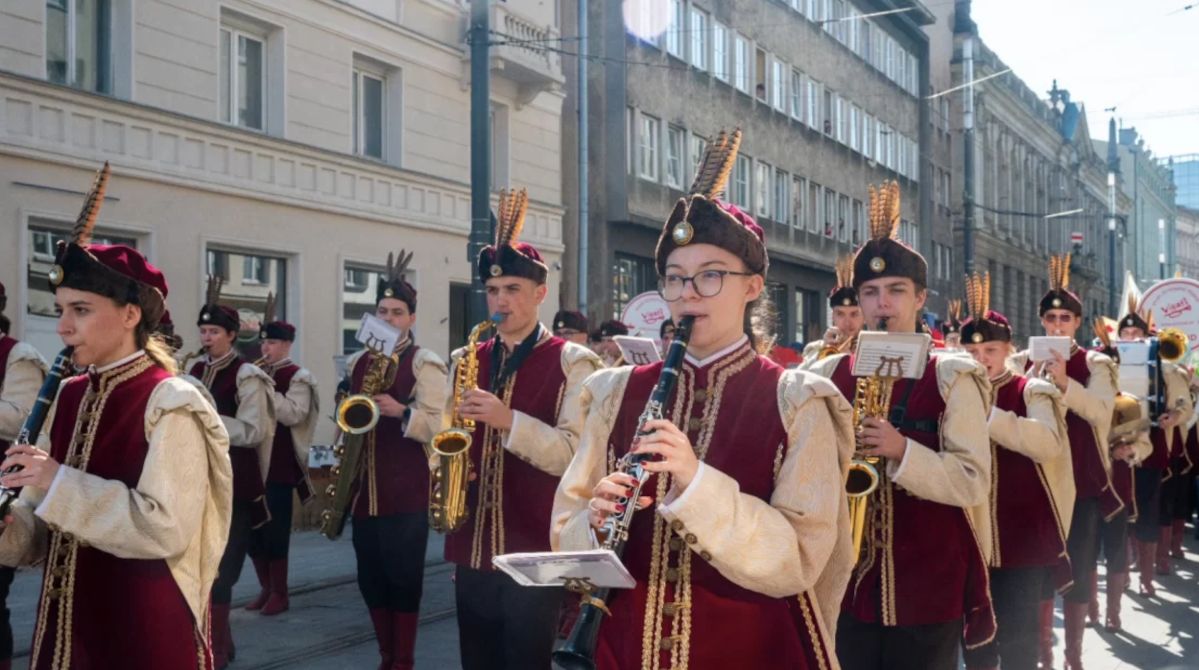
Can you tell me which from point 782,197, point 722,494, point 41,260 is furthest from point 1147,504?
point 782,197

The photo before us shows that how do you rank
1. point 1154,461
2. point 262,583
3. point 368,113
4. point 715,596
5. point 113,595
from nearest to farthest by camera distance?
point 715,596 → point 113,595 → point 262,583 → point 1154,461 → point 368,113

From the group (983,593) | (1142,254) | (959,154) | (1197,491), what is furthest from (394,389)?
(1142,254)

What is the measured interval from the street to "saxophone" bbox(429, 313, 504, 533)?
2334 mm

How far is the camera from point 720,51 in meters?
31.4

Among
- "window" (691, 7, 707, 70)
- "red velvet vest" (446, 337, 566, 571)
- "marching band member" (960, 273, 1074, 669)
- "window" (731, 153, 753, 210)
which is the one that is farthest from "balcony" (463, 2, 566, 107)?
"red velvet vest" (446, 337, 566, 571)

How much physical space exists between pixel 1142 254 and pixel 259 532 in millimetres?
93393

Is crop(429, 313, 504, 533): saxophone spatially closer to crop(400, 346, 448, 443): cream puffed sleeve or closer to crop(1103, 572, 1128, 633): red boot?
crop(400, 346, 448, 443): cream puffed sleeve

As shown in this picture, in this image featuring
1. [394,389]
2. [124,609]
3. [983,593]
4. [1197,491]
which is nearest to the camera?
[124,609]

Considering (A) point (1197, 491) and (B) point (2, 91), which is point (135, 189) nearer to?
(B) point (2, 91)

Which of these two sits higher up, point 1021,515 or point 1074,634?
point 1021,515

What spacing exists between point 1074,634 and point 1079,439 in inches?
45.8

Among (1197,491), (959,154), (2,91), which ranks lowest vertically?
(1197,491)

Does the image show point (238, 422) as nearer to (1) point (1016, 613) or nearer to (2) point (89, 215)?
(2) point (89, 215)

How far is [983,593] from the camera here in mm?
5066
